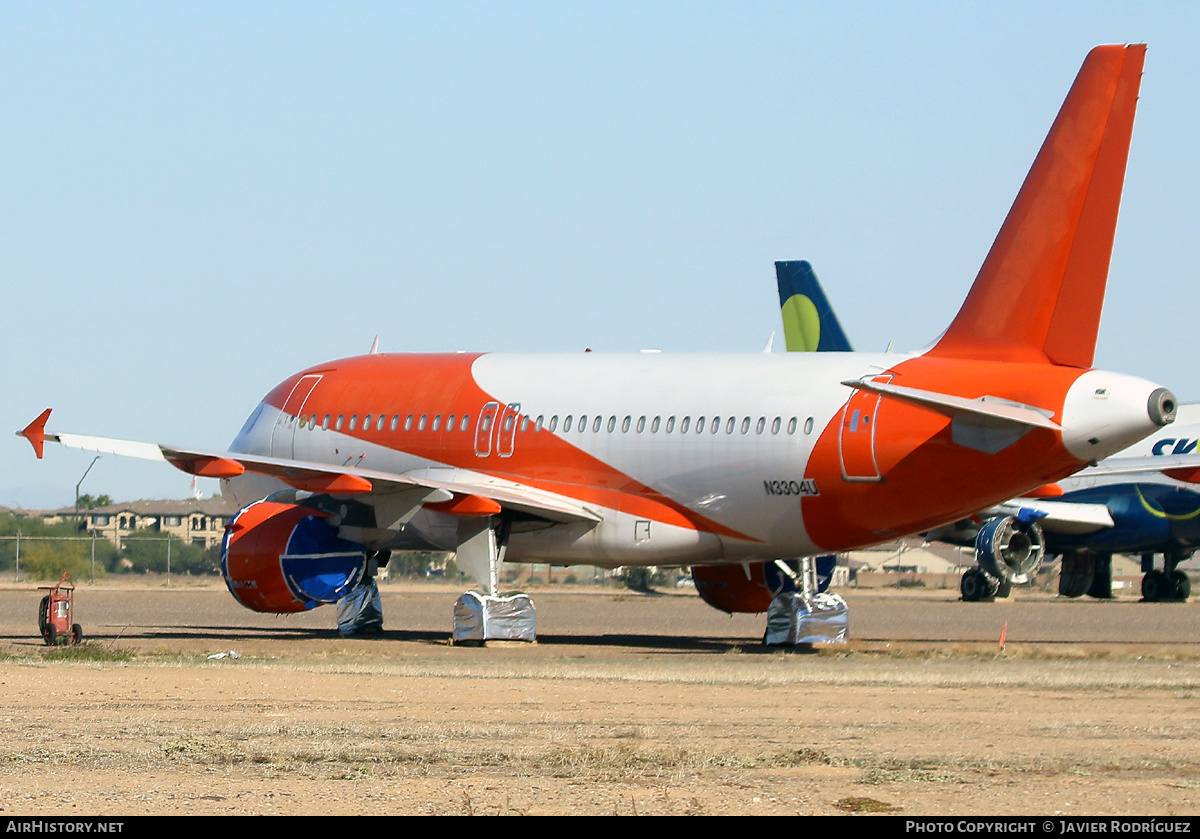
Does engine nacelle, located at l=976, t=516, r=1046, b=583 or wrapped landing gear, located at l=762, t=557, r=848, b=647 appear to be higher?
engine nacelle, located at l=976, t=516, r=1046, b=583

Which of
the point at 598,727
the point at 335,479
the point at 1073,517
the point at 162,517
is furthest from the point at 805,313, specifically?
the point at 162,517

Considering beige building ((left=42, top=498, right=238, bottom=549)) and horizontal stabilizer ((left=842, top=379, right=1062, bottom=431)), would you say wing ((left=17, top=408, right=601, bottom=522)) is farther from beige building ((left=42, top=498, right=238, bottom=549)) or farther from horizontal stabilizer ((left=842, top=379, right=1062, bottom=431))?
beige building ((left=42, top=498, right=238, bottom=549))

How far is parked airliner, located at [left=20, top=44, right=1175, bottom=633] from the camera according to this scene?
21.2 m

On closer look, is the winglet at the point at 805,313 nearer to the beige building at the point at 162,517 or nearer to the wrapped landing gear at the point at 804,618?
the wrapped landing gear at the point at 804,618

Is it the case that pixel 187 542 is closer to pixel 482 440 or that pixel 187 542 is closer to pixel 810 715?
pixel 482 440

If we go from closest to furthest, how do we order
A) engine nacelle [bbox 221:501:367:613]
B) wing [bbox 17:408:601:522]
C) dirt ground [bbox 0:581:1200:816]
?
dirt ground [bbox 0:581:1200:816] → wing [bbox 17:408:601:522] → engine nacelle [bbox 221:501:367:613]

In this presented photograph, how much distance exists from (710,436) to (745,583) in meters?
4.23

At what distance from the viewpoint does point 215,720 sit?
14.0 m

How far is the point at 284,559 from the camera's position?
26.2 metres

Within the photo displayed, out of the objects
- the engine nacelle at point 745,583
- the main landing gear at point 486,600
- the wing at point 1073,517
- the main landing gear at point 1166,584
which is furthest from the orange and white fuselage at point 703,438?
the main landing gear at point 1166,584

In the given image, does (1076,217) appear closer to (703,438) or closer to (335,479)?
(703,438)

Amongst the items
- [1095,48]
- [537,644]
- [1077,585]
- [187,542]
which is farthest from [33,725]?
[187,542]

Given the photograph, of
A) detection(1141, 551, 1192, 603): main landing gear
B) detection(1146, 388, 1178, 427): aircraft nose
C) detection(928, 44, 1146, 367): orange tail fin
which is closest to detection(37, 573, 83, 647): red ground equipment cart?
detection(928, 44, 1146, 367): orange tail fin

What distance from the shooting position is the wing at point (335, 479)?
78.5ft
